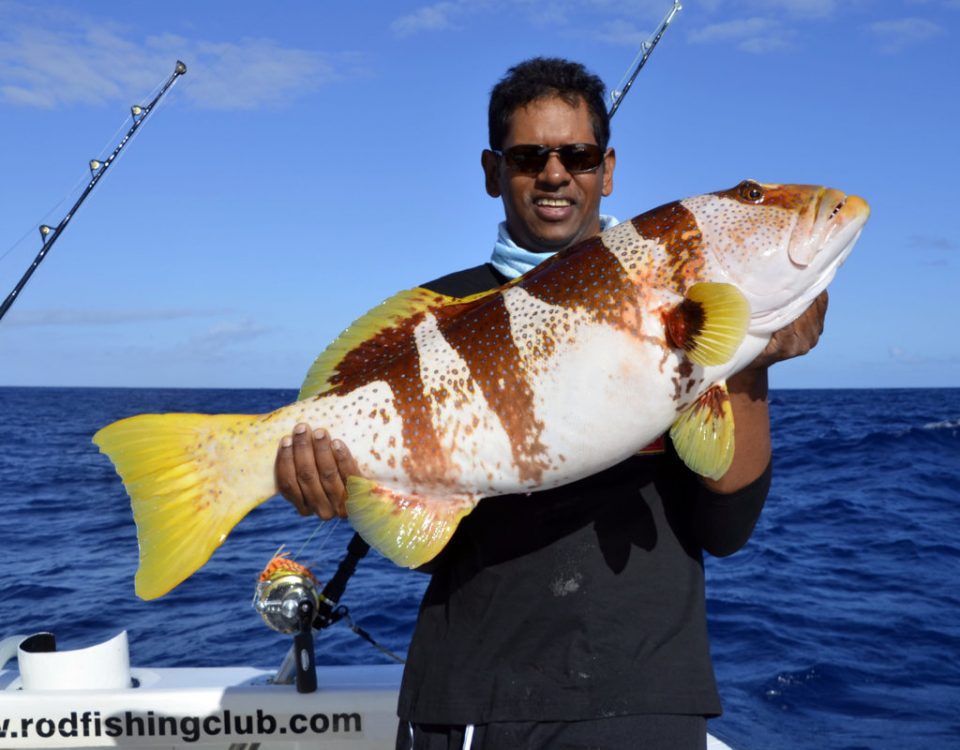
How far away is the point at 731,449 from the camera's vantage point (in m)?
2.09

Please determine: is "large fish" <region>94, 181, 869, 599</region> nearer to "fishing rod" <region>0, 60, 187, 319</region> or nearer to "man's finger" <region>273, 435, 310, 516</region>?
A: "man's finger" <region>273, 435, 310, 516</region>

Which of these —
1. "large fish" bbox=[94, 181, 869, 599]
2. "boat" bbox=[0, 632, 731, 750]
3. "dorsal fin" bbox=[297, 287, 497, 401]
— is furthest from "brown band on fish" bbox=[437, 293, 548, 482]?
"boat" bbox=[0, 632, 731, 750]

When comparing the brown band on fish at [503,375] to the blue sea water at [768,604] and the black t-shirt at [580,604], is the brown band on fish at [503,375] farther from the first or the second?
the blue sea water at [768,604]

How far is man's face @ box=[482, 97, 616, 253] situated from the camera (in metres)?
2.58

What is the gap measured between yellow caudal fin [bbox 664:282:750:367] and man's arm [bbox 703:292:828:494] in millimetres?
208

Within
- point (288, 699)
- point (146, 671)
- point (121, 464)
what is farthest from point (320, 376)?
point (146, 671)

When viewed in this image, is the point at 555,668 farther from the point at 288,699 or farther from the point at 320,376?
the point at 288,699

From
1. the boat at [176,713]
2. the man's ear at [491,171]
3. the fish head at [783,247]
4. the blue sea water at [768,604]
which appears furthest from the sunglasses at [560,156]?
the blue sea water at [768,604]

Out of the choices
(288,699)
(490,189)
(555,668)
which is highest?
(490,189)

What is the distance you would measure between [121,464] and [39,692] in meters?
2.13

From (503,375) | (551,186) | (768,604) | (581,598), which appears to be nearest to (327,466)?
(503,375)

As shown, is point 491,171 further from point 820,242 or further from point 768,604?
point 768,604

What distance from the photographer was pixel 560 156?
8.40 feet

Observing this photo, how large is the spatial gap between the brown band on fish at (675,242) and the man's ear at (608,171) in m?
0.51
